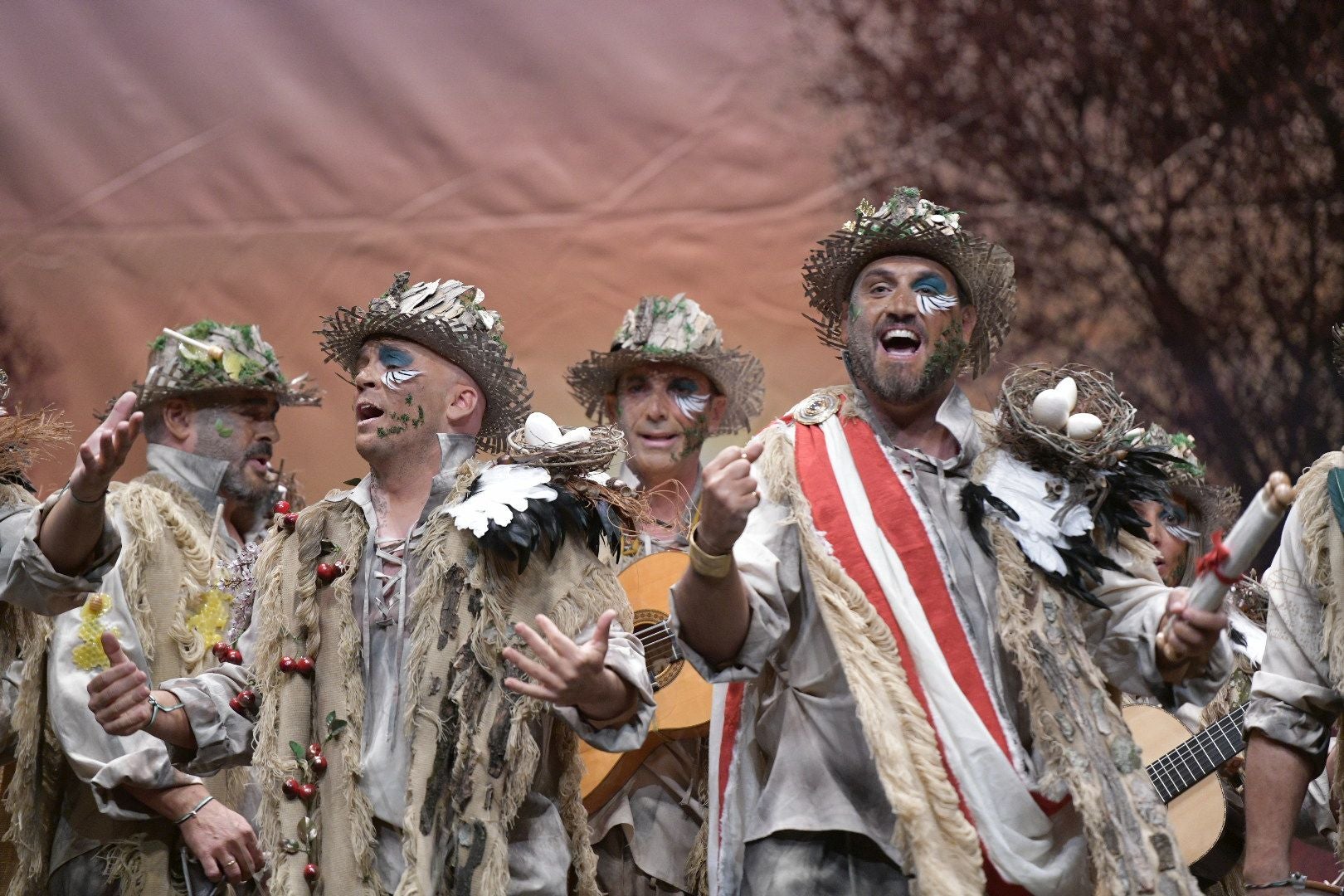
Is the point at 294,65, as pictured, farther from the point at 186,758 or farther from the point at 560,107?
the point at 186,758

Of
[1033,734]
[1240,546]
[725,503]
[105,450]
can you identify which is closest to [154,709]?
[105,450]

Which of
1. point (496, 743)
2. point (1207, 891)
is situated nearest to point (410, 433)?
point (496, 743)

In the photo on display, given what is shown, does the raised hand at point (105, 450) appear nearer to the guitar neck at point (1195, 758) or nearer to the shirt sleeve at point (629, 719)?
the shirt sleeve at point (629, 719)

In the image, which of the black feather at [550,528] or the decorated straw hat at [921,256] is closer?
the black feather at [550,528]

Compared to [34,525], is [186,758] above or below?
below

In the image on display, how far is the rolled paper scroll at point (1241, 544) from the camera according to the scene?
3045 millimetres

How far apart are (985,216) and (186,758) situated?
515cm

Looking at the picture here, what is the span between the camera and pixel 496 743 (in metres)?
3.91

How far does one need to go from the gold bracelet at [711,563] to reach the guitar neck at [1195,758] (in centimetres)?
249

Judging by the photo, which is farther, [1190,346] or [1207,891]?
[1190,346]

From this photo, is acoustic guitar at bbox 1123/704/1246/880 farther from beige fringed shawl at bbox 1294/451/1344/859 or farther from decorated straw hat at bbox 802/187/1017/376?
decorated straw hat at bbox 802/187/1017/376

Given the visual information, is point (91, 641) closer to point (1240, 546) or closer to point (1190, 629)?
point (1190, 629)

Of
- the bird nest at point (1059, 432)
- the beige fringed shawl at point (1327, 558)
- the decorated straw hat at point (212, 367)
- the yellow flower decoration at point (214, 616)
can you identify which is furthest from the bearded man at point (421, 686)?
the decorated straw hat at point (212, 367)

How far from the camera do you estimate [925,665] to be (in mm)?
3645
